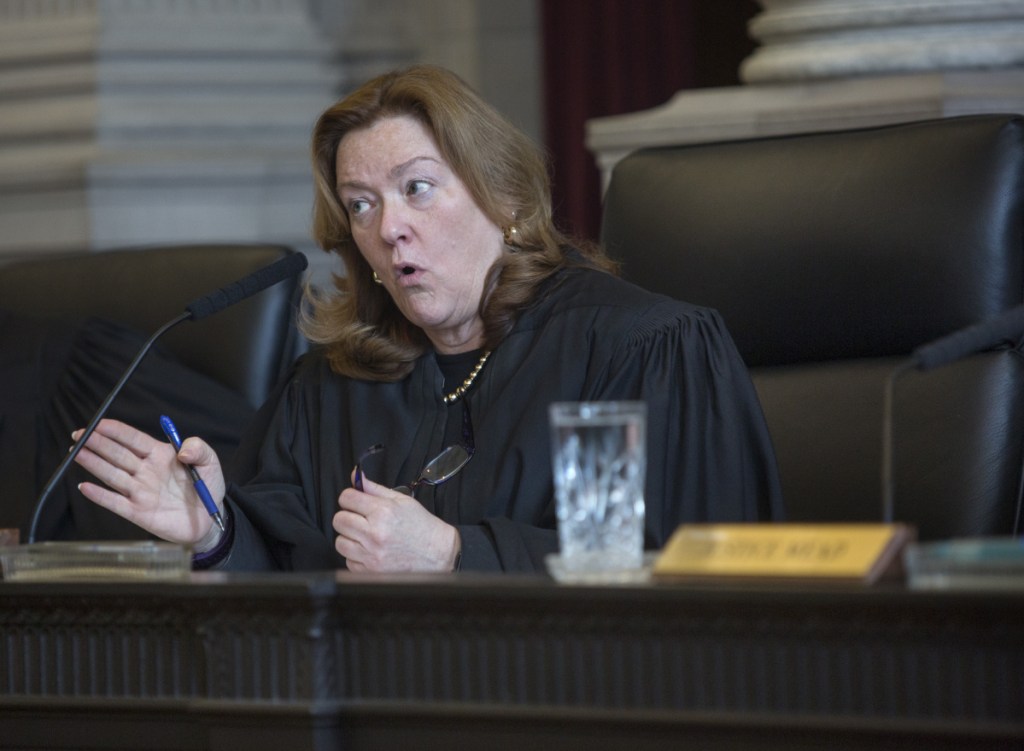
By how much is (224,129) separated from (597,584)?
2953mm

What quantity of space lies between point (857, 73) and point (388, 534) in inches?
63.3

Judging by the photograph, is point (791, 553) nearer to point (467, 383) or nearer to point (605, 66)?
point (467, 383)

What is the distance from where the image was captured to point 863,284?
2.29 meters

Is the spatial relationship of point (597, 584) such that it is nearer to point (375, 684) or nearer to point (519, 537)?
point (375, 684)

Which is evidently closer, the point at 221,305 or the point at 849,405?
the point at 221,305

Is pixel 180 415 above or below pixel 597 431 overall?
below

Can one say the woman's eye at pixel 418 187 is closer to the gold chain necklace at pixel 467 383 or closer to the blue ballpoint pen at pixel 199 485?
the gold chain necklace at pixel 467 383

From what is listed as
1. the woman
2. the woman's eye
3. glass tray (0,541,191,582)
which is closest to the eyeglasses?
the woman

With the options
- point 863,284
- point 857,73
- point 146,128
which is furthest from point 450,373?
point 146,128

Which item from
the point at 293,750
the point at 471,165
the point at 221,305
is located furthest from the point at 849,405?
the point at 293,750

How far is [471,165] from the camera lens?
2.26m

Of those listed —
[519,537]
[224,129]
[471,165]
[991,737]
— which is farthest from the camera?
[224,129]

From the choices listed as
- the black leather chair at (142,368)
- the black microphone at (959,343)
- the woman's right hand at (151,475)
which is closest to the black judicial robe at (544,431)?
the woman's right hand at (151,475)

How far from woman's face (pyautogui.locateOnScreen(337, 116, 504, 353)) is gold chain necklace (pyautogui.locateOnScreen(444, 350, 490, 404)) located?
4 cm
